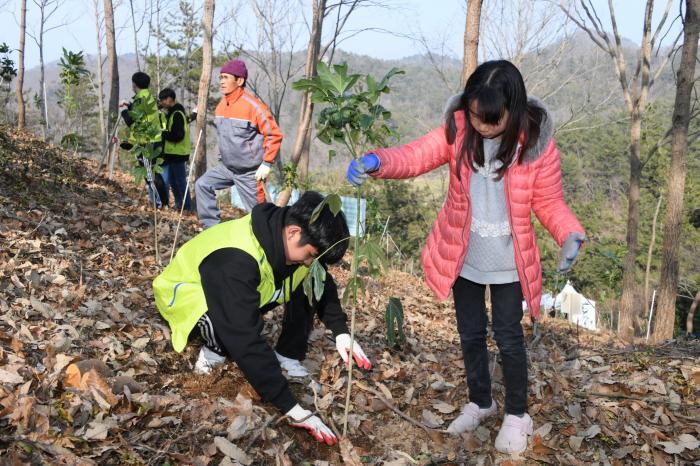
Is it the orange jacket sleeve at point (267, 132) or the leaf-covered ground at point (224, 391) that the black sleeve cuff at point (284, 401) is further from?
the orange jacket sleeve at point (267, 132)

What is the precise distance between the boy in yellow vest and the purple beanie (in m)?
Answer: 2.91

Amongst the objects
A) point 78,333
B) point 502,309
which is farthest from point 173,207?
point 502,309

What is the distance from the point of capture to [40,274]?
12.4 ft

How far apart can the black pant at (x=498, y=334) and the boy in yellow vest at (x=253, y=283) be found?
0.55m

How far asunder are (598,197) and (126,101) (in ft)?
139

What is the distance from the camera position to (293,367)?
10.6 feet

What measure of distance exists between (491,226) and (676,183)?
6140 millimetres

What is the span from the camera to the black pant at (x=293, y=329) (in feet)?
9.69

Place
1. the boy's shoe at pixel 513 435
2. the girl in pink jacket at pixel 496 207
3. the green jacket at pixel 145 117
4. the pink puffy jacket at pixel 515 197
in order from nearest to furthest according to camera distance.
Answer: the girl in pink jacket at pixel 496 207
the pink puffy jacket at pixel 515 197
the boy's shoe at pixel 513 435
the green jacket at pixel 145 117

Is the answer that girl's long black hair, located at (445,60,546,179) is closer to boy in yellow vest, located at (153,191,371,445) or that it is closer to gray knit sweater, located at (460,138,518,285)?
gray knit sweater, located at (460,138,518,285)

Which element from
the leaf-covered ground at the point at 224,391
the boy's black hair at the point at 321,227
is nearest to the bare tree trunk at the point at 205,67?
the leaf-covered ground at the point at 224,391

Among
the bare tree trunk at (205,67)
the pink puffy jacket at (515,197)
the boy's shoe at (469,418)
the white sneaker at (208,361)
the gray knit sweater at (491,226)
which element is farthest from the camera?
the bare tree trunk at (205,67)

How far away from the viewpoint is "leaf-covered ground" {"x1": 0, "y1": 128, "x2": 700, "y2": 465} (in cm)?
231

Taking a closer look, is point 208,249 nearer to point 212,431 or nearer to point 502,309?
point 212,431
